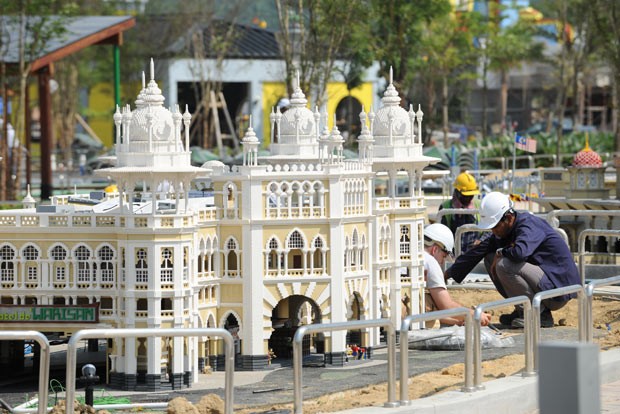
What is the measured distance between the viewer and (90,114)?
70.6 m

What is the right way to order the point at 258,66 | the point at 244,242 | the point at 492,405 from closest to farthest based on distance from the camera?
1. the point at 492,405
2. the point at 244,242
3. the point at 258,66

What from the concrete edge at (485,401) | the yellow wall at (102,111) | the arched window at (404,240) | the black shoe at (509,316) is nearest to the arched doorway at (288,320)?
the arched window at (404,240)

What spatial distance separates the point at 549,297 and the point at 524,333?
0.40m

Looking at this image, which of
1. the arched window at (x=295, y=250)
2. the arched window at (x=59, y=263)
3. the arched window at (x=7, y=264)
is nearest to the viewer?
the arched window at (x=59, y=263)

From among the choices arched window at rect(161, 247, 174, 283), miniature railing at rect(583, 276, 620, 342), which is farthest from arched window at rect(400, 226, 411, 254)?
miniature railing at rect(583, 276, 620, 342)

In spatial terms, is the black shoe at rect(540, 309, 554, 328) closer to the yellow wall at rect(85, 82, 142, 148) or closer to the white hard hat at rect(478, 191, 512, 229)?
the white hard hat at rect(478, 191, 512, 229)

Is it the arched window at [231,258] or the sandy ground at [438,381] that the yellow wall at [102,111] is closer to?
the arched window at [231,258]

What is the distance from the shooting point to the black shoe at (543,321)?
561 inches

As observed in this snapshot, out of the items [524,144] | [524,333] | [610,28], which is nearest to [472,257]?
[524,333]

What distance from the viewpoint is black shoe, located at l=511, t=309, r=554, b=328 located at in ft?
46.7

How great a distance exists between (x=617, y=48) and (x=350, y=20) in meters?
7.31

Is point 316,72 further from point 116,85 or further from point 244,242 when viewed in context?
point 244,242

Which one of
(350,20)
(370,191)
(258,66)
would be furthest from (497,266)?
(258,66)

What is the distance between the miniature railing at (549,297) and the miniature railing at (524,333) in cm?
5
